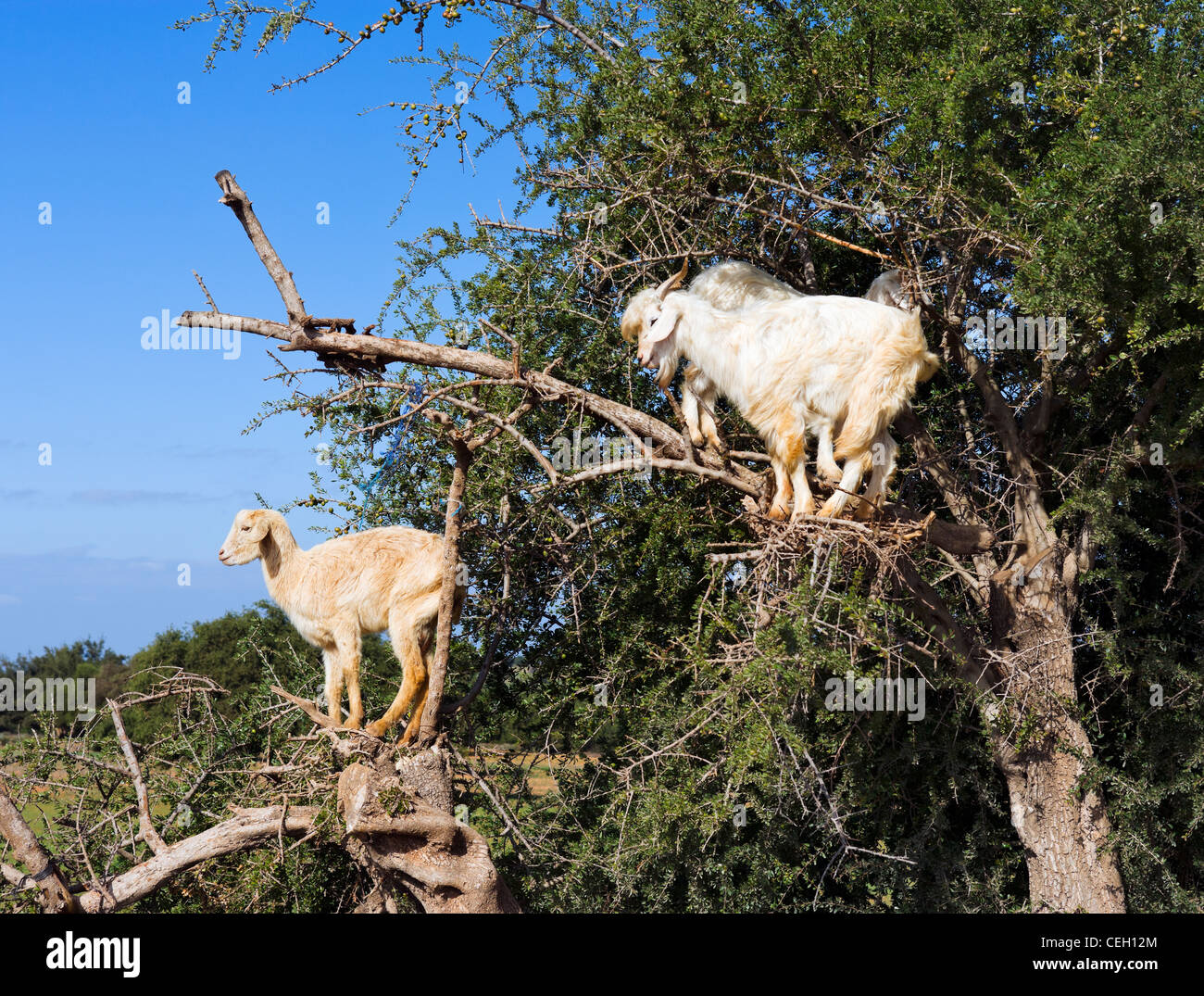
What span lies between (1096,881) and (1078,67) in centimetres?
564

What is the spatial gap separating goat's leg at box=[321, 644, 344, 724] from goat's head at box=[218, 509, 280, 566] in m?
0.76

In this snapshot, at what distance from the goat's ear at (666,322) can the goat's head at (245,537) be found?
8.53 ft

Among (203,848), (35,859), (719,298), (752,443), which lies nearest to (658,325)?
(719,298)

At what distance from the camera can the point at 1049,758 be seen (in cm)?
716

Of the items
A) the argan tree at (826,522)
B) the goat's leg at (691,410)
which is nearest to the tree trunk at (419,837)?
the argan tree at (826,522)

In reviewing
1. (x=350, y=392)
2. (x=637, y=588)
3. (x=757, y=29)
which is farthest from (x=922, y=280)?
(x=350, y=392)

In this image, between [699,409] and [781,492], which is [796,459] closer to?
[781,492]

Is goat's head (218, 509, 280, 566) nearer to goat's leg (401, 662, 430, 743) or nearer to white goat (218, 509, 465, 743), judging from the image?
white goat (218, 509, 465, 743)

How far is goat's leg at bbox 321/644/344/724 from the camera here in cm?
628

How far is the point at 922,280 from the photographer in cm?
670

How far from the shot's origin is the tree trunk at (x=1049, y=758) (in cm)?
702

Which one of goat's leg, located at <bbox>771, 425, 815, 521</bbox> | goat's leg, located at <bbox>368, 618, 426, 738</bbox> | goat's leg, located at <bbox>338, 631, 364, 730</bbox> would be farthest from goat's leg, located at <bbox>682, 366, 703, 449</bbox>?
goat's leg, located at <bbox>338, 631, 364, 730</bbox>

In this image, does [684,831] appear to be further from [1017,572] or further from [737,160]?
[737,160]

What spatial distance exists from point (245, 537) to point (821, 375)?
3.53 metres
